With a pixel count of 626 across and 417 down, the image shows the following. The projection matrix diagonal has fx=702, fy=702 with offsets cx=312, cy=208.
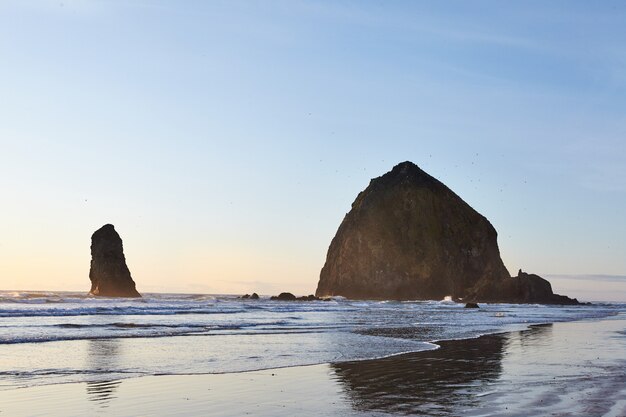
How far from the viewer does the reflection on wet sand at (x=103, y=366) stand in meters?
13.2

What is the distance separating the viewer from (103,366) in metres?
18.6

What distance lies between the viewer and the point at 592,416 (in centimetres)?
1043

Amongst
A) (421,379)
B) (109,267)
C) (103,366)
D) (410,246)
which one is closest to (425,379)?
(421,379)

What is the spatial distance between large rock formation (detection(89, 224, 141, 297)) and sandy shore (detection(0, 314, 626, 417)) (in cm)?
12121

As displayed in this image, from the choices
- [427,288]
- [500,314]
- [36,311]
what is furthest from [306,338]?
[427,288]

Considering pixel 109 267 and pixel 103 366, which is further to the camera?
pixel 109 267

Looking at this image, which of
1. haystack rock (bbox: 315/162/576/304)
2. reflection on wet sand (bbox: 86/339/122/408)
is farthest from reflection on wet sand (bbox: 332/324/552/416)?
haystack rock (bbox: 315/162/576/304)

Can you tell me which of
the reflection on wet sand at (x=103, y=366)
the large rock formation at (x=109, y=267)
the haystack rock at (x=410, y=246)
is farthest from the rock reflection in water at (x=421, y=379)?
the haystack rock at (x=410, y=246)

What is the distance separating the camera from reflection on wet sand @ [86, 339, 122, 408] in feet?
43.3

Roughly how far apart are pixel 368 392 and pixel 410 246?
158m

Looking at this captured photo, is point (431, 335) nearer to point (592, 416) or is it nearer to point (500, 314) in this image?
point (592, 416)

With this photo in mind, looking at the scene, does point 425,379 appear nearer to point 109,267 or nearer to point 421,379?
point 421,379

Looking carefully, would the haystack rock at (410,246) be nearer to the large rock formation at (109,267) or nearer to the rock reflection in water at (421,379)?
the large rock formation at (109,267)

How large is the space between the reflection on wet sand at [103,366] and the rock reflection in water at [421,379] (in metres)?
4.64
